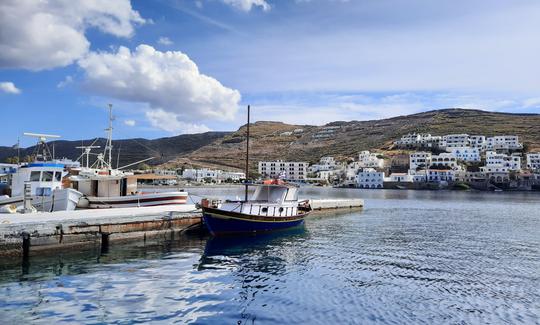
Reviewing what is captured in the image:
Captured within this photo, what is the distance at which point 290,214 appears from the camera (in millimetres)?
34188

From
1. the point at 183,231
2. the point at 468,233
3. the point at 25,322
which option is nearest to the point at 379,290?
the point at 25,322

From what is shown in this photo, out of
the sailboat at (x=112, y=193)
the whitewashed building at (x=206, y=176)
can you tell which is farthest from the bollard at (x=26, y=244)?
the whitewashed building at (x=206, y=176)

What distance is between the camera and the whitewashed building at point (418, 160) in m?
162

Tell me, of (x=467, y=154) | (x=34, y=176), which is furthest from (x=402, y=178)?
(x=34, y=176)

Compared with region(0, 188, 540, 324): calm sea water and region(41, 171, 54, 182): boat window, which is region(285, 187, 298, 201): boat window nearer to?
region(0, 188, 540, 324): calm sea water

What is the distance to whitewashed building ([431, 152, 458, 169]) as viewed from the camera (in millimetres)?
156188

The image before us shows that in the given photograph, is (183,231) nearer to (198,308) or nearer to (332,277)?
(332,277)

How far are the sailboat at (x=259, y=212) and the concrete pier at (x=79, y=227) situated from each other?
219 cm

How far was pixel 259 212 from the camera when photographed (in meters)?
31.6

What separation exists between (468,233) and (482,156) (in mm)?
152959

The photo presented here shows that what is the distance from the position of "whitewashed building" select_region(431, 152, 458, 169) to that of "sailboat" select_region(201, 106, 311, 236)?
435 ft

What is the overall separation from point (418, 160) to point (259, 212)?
145m

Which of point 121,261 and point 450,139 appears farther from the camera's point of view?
point 450,139

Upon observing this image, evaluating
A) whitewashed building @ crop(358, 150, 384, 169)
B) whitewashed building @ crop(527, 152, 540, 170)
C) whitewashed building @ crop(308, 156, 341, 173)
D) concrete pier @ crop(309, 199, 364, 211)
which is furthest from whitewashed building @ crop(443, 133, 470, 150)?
concrete pier @ crop(309, 199, 364, 211)
